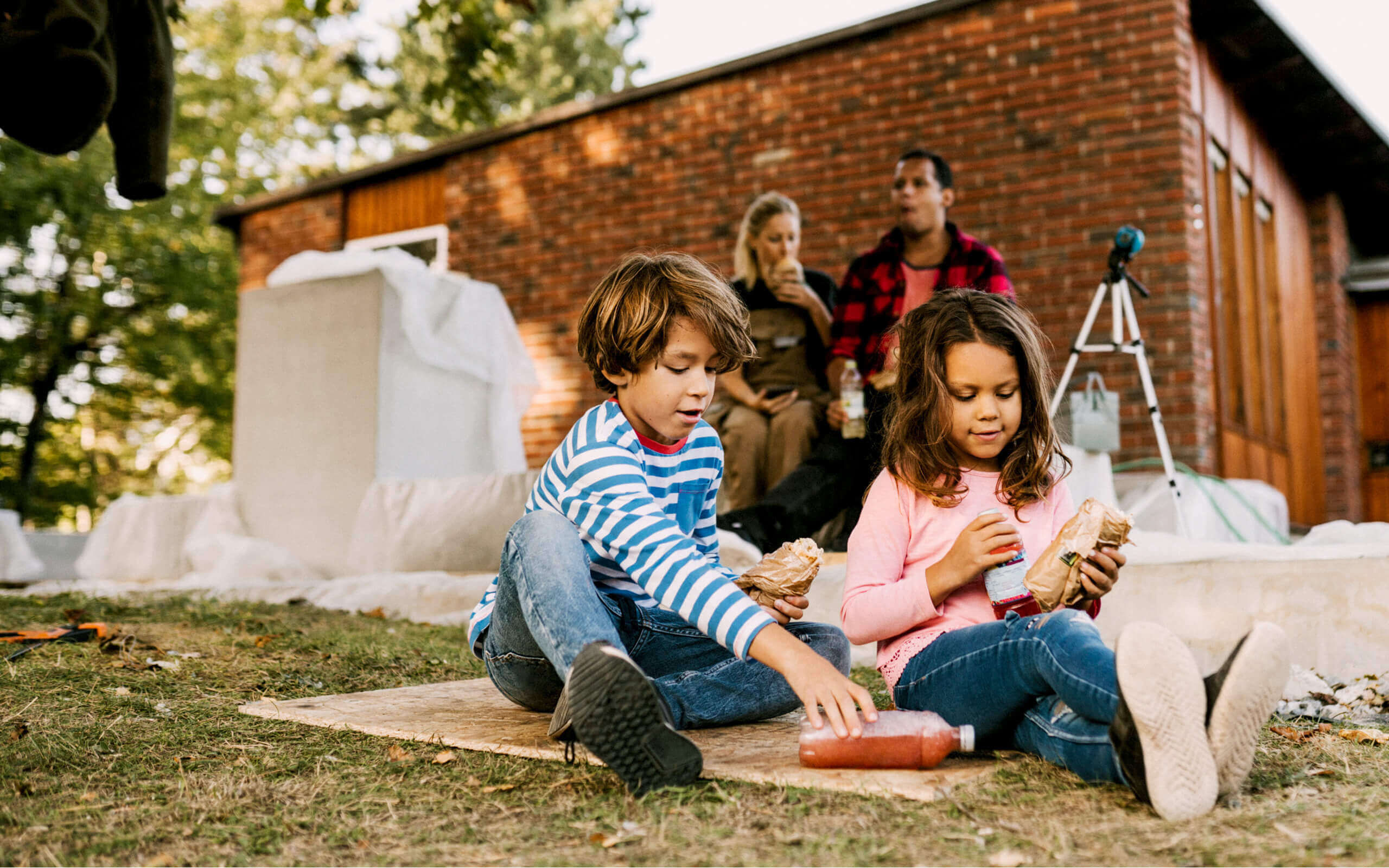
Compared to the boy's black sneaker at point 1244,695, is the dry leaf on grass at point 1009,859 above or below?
below

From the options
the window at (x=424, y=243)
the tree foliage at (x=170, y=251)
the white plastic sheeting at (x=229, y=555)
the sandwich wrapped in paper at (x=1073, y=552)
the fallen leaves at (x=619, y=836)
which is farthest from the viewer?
the tree foliage at (x=170, y=251)

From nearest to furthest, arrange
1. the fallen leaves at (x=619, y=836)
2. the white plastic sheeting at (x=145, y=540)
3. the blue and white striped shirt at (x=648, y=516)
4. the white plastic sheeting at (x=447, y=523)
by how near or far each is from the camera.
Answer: the fallen leaves at (x=619, y=836), the blue and white striped shirt at (x=648, y=516), the white plastic sheeting at (x=447, y=523), the white plastic sheeting at (x=145, y=540)

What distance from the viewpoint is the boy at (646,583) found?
161 centimetres

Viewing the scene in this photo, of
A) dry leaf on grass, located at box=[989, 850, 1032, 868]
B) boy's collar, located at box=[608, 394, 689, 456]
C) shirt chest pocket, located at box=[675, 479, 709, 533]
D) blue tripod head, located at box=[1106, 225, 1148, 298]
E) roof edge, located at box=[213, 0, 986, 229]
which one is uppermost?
roof edge, located at box=[213, 0, 986, 229]

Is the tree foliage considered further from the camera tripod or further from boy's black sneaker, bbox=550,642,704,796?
boy's black sneaker, bbox=550,642,704,796

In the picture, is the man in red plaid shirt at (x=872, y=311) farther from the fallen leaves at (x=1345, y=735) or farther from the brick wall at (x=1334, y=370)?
the brick wall at (x=1334, y=370)

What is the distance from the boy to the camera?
5.29 ft

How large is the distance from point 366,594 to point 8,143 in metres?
10.4

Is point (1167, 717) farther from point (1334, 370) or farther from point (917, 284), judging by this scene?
point (1334, 370)

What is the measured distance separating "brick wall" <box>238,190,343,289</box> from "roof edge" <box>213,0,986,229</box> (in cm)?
7

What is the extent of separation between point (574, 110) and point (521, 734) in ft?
22.9

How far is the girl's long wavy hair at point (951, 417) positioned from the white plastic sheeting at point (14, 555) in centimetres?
631

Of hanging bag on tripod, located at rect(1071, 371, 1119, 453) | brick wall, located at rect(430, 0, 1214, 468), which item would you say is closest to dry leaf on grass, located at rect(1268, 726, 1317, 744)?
hanging bag on tripod, located at rect(1071, 371, 1119, 453)

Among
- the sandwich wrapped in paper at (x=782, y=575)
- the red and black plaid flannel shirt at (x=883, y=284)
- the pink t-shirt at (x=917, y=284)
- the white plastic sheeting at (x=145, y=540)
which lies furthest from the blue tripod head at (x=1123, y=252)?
the white plastic sheeting at (x=145, y=540)
